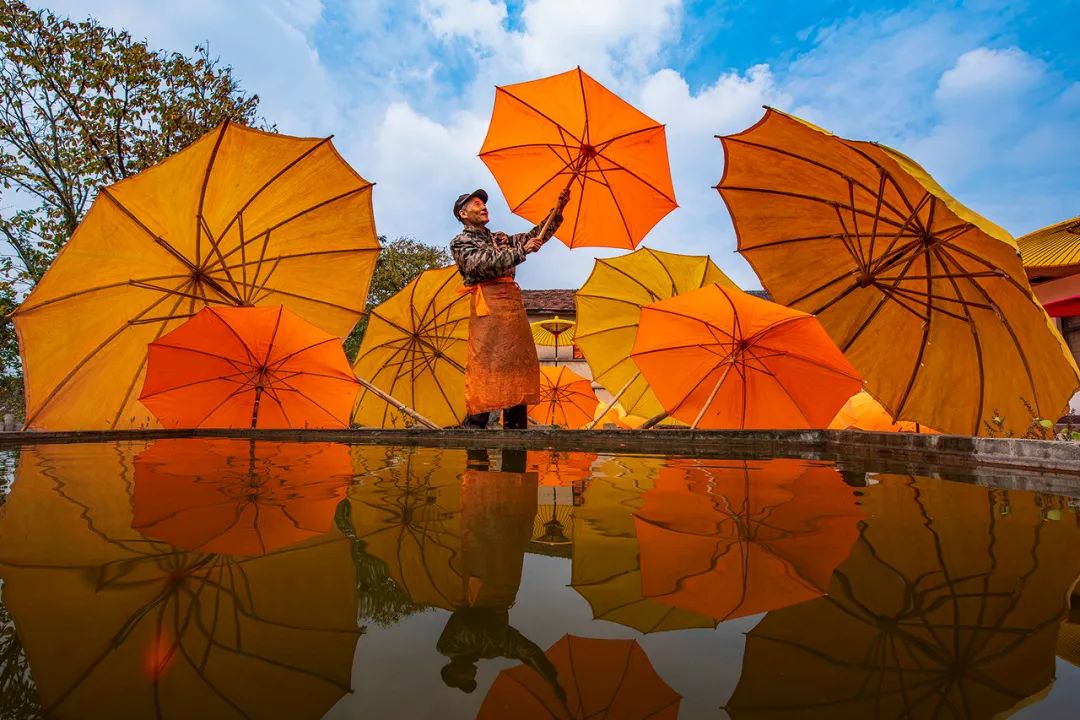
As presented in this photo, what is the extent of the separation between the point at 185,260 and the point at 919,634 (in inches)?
260

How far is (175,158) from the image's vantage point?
18.0ft

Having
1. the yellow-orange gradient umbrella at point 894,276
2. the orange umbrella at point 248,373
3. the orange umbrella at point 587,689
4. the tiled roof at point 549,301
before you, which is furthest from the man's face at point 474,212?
the tiled roof at point 549,301

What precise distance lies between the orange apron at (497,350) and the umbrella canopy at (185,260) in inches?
79.4

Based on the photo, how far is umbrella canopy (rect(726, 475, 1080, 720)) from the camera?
76 cm

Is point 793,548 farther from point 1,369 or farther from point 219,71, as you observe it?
point 1,369

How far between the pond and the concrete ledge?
149 cm

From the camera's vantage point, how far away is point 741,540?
5.02ft

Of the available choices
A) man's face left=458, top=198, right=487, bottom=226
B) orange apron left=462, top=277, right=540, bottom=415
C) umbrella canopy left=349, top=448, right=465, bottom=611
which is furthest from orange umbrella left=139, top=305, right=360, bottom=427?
umbrella canopy left=349, top=448, right=465, bottom=611

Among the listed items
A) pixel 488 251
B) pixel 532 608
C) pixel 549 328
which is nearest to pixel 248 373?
pixel 488 251

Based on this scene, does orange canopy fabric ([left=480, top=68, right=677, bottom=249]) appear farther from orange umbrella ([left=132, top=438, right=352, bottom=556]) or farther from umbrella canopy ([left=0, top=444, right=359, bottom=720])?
umbrella canopy ([left=0, top=444, right=359, bottom=720])

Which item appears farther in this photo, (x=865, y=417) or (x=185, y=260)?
(x=865, y=417)

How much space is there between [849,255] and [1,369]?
17536 millimetres

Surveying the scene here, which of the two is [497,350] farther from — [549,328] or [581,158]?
[549,328]

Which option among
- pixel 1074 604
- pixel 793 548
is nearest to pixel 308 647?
pixel 793 548
